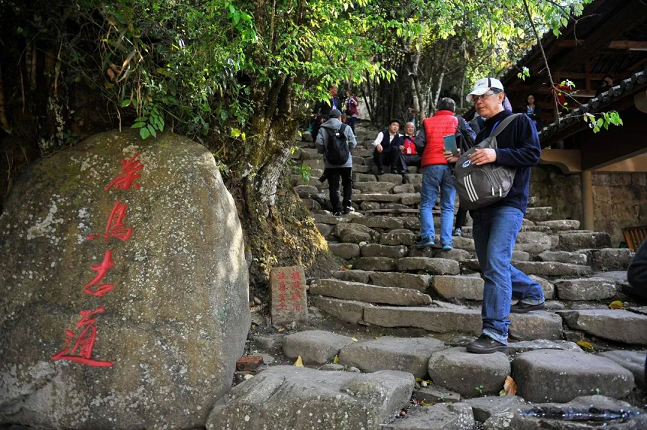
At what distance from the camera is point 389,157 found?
1063 cm

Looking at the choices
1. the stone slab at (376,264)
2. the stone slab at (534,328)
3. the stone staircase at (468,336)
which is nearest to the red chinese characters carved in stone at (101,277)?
the stone staircase at (468,336)

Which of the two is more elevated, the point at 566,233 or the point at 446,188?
the point at 446,188

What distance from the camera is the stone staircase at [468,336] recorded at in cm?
282

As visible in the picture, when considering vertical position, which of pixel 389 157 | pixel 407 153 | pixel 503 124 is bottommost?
pixel 503 124

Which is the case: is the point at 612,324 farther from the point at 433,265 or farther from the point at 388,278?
the point at 388,278

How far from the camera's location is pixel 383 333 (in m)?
4.38

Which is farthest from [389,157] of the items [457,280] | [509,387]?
[509,387]

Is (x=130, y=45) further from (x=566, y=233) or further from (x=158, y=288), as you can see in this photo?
(x=566, y=233)

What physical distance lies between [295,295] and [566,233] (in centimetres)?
409

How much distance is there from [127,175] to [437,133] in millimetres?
3678

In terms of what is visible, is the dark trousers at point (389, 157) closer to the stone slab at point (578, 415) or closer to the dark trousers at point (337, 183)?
the dark trousers at point (337, 183)

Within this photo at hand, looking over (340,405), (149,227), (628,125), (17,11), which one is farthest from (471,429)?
(628,125)

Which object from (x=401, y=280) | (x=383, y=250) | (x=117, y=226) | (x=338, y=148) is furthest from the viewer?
(x=338, y=148)

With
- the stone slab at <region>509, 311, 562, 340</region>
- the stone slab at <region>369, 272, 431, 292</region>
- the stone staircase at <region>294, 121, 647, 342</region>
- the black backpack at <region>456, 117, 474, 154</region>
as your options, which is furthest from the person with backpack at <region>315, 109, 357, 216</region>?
the stone slab at <region>509, 311, 562, 340</region>
